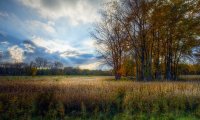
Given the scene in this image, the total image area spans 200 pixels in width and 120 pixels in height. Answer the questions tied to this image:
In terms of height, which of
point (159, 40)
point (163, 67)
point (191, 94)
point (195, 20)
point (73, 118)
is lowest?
point (73, 118)

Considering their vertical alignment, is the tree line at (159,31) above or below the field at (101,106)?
above

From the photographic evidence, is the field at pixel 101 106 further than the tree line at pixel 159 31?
No

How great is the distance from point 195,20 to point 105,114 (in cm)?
2476

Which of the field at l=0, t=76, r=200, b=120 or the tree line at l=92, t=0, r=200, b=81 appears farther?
the tree line at l=92, t=0, r=200, b=81

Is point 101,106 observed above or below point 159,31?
below

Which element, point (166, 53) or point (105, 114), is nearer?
point (105, 114)

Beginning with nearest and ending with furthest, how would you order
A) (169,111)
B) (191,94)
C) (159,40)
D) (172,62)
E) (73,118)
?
(73,118) < (169,111) < (191,94) < (159,40) < (172,62)

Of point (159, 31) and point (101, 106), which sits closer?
point (101, 106)

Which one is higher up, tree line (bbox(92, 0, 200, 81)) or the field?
tree line (bbox(92, 0, 200, 81))

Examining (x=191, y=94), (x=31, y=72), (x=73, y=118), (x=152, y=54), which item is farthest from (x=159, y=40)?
(x=31, y=72)

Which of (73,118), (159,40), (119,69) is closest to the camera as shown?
(73,118)

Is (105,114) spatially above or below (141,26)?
below

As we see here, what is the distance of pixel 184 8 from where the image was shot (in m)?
30.3

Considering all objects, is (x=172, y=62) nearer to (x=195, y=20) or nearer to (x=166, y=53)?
(x=166, y=53)
